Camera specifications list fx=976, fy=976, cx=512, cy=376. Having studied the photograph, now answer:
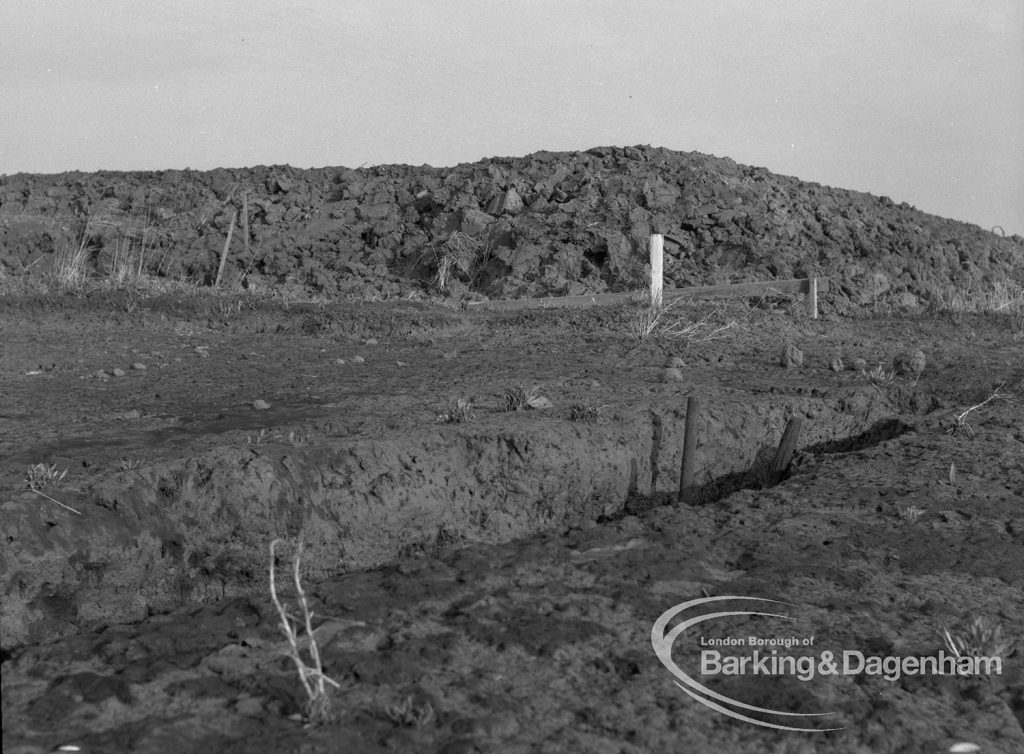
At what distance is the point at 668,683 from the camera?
2.78m

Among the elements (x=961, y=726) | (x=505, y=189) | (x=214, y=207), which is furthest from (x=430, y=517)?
(x=214, y=207)

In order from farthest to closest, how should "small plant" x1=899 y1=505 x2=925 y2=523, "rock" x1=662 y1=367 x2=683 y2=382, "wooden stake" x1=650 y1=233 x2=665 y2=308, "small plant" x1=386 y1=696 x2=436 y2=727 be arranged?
"wooden stake" x1=650 y1=233 x2=665 y2=308, "rock" x1=662 y1=367 x2=683 y2=382, "small plant" x1=899 y1=505 x2=925 y2=523, "small plant" x1=386 y1=696 x2=436 y2=727

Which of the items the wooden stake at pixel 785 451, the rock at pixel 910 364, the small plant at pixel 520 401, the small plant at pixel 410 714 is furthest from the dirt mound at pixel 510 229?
the small plant at pixel 410 714

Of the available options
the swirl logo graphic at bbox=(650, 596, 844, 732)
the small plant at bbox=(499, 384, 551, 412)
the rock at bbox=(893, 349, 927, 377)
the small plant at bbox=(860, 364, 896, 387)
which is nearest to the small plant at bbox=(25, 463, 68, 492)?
the small plant at bbox=(499, 384, 551, 412)

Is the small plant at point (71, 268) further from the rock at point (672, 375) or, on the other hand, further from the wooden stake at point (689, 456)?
the wooden stake at point (689, 456)

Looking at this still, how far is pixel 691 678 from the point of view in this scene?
9.25 ft

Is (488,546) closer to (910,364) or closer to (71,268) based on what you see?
(910,364)

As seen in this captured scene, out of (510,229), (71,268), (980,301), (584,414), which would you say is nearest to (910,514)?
(584,414)

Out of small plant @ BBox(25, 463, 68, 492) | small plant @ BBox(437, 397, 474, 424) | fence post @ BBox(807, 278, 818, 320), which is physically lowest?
small plant @ BBox(25, 463, 68, 492)

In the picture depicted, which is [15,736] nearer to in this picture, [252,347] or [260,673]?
[260,673]

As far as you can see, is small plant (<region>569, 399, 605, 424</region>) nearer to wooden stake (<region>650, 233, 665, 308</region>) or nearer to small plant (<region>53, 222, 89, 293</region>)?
wooden stake (<region>650, 233, 665, 308</region>)

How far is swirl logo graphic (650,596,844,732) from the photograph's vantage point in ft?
8.68

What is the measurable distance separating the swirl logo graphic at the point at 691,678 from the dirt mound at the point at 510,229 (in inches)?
389

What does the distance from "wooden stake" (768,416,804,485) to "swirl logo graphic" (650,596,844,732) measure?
2.26 m
